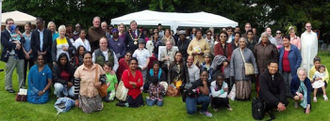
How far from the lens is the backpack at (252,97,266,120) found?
636 centimetres

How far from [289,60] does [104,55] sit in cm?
432

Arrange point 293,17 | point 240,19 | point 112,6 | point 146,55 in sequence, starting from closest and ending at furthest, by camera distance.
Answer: point 146,55
point 293,17
point 240,19
point 112,6

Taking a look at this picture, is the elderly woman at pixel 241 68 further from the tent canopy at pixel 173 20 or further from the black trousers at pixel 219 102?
the tent canopy at pixel 173 20

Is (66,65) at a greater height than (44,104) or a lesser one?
greater

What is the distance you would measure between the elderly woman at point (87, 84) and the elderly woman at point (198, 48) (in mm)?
2587

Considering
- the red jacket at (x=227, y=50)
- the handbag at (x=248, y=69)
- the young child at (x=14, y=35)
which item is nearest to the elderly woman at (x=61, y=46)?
the young child at (x=14, y=35)

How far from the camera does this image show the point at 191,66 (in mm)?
7441

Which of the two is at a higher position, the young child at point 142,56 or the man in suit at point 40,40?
the man in suit at point 40,40

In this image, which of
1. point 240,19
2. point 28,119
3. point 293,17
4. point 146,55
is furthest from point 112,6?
point 28,119

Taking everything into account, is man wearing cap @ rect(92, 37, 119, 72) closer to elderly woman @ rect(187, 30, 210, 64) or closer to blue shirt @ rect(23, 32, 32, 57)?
blue shirt @ rect(23, 32, 32, 57)

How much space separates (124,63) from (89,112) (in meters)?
1.65

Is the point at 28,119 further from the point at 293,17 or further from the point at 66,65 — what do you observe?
the point at 293,17

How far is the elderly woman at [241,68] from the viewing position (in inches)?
281

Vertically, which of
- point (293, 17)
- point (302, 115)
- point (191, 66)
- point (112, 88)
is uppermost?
point (293, 17)
